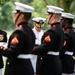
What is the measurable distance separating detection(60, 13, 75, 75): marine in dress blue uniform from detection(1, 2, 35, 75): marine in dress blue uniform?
203 centimetres

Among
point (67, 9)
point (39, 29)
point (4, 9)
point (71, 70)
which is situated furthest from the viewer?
point (4, 9)

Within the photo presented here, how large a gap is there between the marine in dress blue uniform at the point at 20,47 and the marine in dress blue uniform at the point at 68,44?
2.03 meters

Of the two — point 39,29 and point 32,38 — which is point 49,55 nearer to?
point 32,38

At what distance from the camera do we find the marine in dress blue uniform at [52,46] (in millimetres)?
7047

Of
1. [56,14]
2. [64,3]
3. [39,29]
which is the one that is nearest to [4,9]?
[64,3]

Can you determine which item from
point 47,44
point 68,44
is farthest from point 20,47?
point 68,44

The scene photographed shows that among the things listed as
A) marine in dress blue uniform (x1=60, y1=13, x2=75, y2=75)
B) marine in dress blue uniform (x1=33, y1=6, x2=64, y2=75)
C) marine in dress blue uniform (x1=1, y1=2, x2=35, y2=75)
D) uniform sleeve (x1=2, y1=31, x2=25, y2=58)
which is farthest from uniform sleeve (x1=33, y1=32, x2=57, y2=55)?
marine in dress blue uniform (x1=60, y1=13, x2=75, y2=75)

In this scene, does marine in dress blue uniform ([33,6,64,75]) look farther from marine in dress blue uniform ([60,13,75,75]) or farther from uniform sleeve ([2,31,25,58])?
marine in dress blue uniform ([60,13,75,75])

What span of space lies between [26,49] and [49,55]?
3.48 ft

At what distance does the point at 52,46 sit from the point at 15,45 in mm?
1104

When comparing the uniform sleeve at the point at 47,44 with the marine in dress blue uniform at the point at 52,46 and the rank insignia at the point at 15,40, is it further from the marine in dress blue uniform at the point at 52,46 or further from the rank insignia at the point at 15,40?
the rank insignia at the point at 15,40

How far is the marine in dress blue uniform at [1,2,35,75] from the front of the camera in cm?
619

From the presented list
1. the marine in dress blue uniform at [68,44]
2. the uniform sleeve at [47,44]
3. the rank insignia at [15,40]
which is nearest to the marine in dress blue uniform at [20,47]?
the rank insignia at [15,40]

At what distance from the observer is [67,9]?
516 inches
